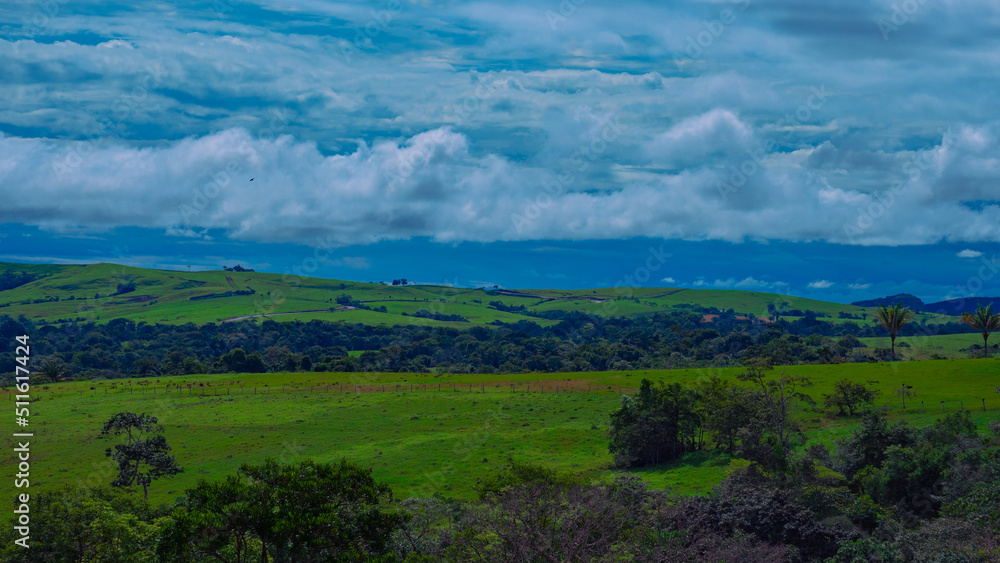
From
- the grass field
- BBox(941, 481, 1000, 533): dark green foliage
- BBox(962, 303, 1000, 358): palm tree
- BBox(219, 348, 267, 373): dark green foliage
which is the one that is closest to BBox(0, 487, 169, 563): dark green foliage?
the grass field

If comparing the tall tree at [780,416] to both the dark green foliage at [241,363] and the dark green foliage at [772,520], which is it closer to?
the dark green foliage at [772,520]

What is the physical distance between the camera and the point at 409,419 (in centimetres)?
7212

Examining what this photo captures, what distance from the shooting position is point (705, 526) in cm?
3103

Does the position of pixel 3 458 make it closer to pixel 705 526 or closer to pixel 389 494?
pixel 389 494

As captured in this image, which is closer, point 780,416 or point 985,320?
point 780,416

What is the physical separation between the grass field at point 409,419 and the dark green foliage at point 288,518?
23.7 metres

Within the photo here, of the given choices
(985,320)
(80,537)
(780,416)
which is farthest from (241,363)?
(985,320)

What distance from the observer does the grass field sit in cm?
5156

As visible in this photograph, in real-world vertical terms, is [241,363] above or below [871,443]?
below

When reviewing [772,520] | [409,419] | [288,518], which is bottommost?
[409,419]

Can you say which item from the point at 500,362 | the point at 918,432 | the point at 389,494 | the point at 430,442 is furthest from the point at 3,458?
the point at 500,362

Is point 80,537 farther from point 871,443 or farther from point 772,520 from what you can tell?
point 871,443

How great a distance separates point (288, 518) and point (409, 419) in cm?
5191

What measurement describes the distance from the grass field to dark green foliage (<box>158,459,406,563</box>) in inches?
933
